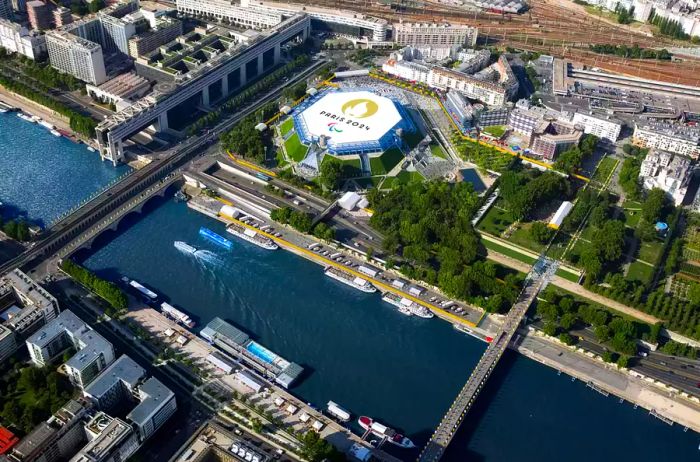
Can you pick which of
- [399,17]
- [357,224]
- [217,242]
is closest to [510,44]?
[399,17]

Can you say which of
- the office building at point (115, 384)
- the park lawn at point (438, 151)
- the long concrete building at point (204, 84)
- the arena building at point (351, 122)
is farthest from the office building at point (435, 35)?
the office building at point (115, 384)

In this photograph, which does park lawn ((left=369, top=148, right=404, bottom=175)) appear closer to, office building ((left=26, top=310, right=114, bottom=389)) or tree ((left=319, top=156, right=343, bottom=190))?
tree ((left=319, top=156, right=343, bottom=190))

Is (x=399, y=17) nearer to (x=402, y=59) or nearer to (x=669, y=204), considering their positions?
(x=402, y=59)

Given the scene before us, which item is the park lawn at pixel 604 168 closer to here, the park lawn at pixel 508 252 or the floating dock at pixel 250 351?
the park lawn at pixel 508 252

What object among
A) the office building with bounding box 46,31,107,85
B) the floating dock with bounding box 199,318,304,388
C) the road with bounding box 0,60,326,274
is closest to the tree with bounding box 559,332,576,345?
the floating dock with bounding box 199,318,304,388

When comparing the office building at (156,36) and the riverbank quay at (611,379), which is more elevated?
the office building at (156,36)
